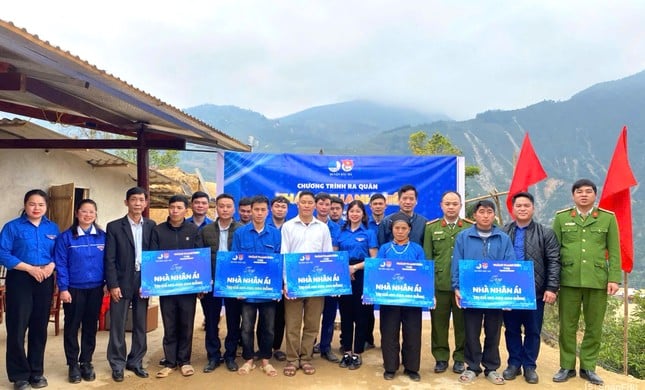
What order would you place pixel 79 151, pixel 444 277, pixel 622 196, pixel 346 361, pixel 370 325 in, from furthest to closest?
pixel 79 151, pixel 370 325, pixel 622 196, pixel 346 361, pixel 444 277

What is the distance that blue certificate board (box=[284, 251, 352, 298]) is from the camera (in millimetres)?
4152

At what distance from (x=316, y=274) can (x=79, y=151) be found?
7.25 metres

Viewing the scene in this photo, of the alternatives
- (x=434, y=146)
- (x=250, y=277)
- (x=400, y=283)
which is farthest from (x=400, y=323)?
(x=434, y=146)

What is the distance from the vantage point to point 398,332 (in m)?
4.16

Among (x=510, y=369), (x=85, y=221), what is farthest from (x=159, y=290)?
(x=510, y=369)

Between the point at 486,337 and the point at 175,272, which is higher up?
the point at 175,272

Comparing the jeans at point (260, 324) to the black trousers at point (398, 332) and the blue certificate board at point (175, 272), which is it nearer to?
the blue certificate board at point (175, 272)

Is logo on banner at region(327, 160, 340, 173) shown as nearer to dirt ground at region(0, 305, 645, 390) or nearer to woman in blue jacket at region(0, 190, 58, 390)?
dirt ground at region(0, 305, 645, 390)

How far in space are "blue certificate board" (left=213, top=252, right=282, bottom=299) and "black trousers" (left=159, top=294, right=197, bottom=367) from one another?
0.98 feet

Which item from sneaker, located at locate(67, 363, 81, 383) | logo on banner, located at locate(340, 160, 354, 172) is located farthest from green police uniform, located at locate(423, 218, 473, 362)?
sneaker, located at locate(67, 363, 81, 383)

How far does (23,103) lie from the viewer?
5871 millimetres

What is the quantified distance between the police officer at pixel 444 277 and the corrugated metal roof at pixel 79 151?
5833 mm

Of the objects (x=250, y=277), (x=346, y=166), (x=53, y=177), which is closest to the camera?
(x=250, y=277)

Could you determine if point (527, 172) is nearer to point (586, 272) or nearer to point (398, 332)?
point (586, 272)
